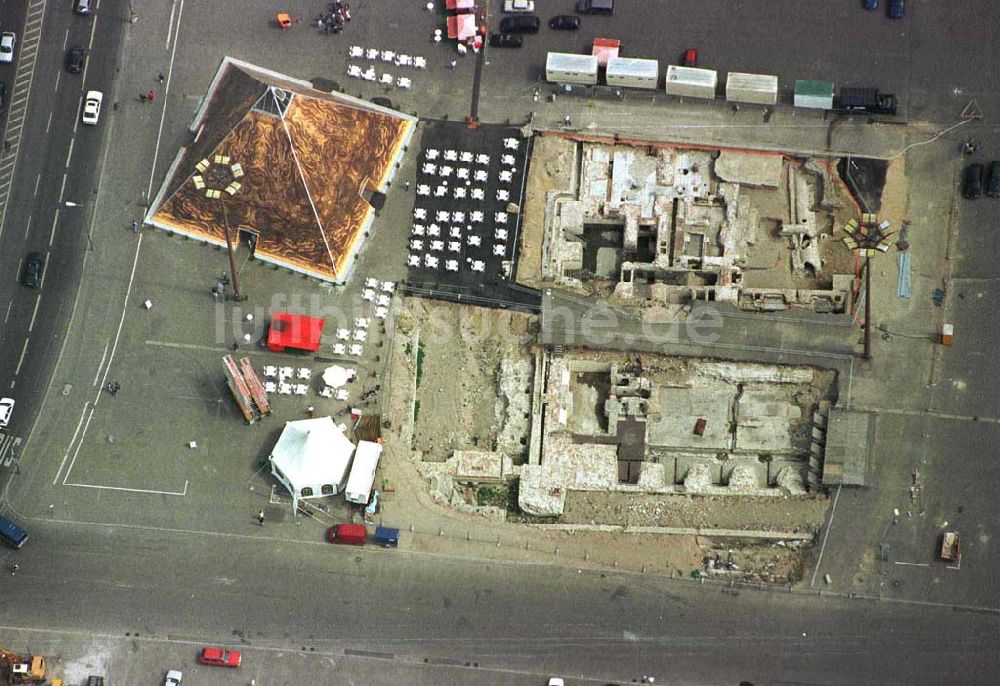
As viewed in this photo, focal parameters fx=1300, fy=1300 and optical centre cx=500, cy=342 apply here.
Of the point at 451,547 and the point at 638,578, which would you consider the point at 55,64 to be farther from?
the point at 638,578

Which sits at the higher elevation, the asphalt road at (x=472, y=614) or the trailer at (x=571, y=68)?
the trailer at (x=571, y=68)

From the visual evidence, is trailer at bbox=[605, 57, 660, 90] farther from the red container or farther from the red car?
the red car

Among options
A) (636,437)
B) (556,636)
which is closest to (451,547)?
(556,636)

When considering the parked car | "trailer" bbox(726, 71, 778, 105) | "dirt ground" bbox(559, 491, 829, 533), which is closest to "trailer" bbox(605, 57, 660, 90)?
the parked car

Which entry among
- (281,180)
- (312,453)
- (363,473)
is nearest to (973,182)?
(363,473)

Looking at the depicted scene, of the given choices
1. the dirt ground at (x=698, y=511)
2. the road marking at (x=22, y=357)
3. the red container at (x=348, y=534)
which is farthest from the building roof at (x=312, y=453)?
the road marking at (x=22, y=357)

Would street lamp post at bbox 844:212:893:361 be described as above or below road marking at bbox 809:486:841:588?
above

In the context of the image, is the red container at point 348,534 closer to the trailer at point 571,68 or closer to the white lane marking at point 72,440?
the white lane marking at point 72,440
